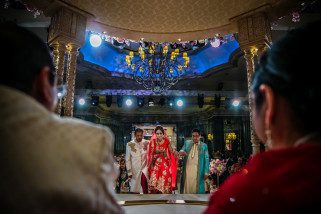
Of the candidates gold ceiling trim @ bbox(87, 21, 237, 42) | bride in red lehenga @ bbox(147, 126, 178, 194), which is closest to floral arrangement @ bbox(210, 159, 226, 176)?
bride in red lehenga @ bbox(147, 126, 178, 194)

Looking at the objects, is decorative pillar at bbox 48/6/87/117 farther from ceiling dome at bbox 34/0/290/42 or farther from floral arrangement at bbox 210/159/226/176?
floral arrangement at bbox 210/159/226/176

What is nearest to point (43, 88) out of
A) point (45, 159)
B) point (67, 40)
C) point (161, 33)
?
point (45, 159)

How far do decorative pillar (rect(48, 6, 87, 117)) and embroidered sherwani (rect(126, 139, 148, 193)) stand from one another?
3.09m

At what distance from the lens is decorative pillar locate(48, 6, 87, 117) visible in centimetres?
423

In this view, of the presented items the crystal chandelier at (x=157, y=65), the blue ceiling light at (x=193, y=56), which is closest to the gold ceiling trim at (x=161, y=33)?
the crystal chandelier at (x=157, y=65)

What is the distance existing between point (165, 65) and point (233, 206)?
340 inches

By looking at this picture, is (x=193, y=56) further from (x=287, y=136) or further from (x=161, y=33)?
(x=287, y=136)

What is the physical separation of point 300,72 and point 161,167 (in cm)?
582

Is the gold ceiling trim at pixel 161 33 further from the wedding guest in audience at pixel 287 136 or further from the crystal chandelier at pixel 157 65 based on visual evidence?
the wedding guest in audience at pixel 287 136

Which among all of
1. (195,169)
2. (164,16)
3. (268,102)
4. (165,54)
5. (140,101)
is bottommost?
(195,169)

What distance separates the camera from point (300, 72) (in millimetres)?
782

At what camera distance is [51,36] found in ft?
14.4

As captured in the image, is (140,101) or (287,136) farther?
(140,101)

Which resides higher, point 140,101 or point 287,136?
point 140,101
